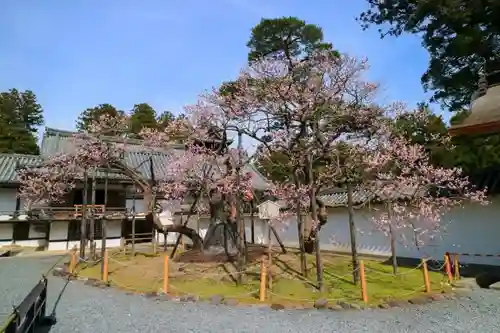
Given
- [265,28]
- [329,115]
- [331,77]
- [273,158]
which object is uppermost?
[265,28]

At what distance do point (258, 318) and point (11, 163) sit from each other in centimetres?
2376

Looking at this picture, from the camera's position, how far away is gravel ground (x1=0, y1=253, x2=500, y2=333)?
6613 millimetres

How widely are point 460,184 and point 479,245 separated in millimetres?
2680

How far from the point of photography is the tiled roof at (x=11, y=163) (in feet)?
74.0

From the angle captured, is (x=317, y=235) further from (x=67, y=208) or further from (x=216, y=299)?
(x=67, y=208)

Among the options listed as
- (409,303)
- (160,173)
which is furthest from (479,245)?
(160,173)

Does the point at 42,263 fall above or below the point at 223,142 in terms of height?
below

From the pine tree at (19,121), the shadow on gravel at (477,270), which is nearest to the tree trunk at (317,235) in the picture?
the shadow on gravel at (477,270)

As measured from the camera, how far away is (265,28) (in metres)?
21.8

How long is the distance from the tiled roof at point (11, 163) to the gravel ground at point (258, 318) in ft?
55.9

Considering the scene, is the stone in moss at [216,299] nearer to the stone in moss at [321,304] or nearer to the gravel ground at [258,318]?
the gravel ground at [258,318]

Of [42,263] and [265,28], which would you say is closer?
[42,263]

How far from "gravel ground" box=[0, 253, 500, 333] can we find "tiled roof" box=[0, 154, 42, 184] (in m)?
17.0

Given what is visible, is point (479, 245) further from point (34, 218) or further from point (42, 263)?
point (34, 218)
